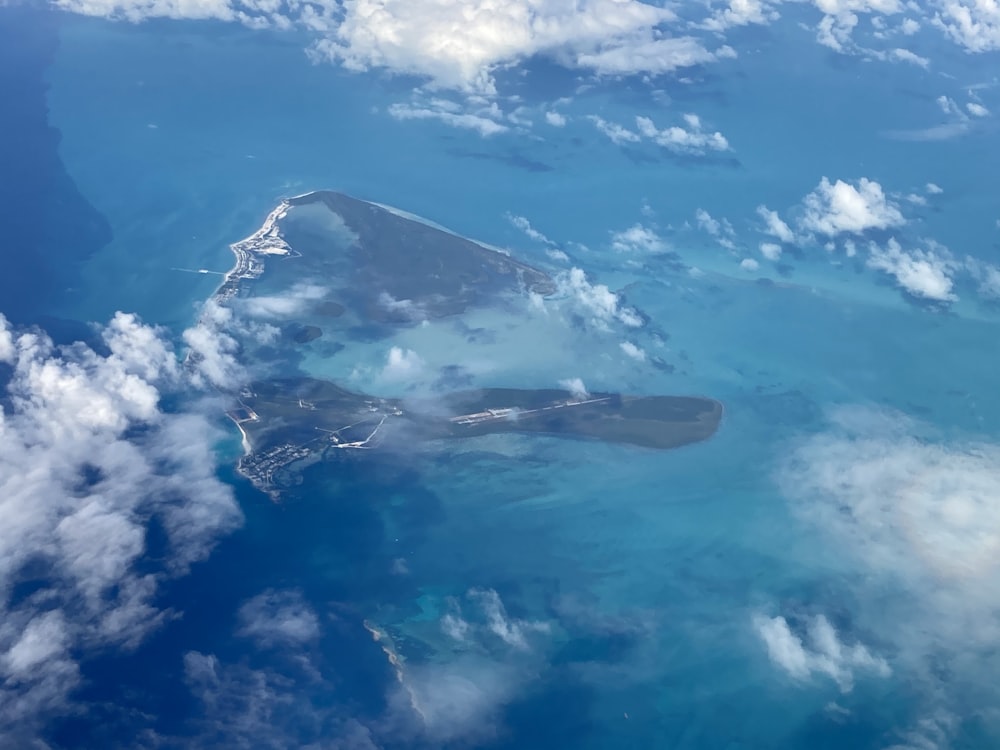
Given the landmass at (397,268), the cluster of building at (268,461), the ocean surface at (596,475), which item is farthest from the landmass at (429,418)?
the landmass at (397,268)

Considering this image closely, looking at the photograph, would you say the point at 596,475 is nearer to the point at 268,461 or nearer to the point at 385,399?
the point at 385,399

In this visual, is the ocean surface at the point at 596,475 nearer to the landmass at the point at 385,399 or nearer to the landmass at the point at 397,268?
the landmass at the point at 385,399

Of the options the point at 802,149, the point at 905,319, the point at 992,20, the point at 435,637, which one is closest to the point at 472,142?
the point at 802,149

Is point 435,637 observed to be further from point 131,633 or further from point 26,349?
point 26,349

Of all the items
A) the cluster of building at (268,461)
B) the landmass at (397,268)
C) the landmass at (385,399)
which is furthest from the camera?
the landmass at (397,268)

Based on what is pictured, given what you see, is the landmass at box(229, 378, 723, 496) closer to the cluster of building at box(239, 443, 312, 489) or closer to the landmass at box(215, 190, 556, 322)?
the cluster of building at box(239, 443, 312, 489)

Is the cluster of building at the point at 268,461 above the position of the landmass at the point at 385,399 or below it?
below

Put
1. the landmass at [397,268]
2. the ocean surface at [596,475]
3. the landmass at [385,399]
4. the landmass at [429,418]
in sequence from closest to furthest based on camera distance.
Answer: the ocean surface at [596,475]
the landmass at [429,418]
the landmass at [385,399]
the landmass at [397,268]
